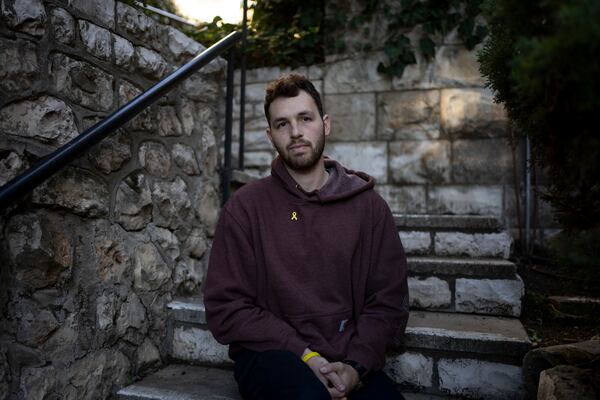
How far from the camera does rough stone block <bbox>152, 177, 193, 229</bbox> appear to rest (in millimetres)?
2090

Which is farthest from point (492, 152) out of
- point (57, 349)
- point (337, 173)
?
point (57, 349)

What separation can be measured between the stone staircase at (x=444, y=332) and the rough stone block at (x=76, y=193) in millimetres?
644

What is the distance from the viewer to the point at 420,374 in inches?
72.3

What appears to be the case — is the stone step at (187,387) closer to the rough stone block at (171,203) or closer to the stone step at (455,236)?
the rough stone block at (171,203)

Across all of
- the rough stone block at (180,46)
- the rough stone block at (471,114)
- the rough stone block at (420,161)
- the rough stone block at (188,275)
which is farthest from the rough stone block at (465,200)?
the rough stone block at (180,46)

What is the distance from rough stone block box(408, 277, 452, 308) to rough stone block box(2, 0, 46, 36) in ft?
6.45

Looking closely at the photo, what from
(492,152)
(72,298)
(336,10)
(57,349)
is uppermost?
(336,10)

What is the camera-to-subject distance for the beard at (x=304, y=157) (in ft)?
5.69

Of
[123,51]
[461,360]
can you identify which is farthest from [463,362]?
[123,51]

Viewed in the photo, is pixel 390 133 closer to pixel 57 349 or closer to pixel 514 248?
pixel 514 248

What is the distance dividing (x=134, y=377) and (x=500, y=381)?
1.50 metres

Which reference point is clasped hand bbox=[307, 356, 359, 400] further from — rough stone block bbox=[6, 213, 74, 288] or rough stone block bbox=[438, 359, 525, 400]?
rough stone block bbox=[6, 213, 74, 288]

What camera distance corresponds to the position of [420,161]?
3664 millimetres

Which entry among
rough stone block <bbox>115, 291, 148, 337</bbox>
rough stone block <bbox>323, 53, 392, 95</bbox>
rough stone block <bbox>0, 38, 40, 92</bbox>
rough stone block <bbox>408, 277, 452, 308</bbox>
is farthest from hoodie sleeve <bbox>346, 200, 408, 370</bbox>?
rough stone block <bbox>323, 53, 392, 95</bbox>
